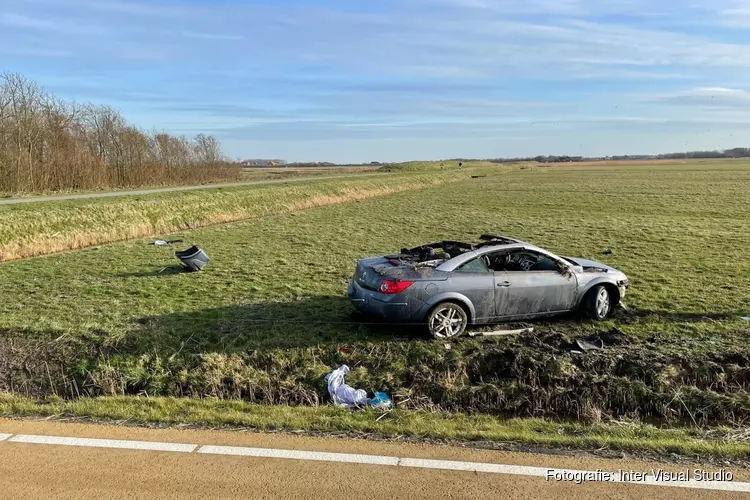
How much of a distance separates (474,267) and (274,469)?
467cm

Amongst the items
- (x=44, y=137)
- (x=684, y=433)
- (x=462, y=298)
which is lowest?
(x=684, y=433)

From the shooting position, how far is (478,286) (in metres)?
8.23

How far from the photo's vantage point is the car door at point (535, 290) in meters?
8.45

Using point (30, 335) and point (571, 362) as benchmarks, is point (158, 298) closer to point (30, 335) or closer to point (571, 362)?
point (30, 335)

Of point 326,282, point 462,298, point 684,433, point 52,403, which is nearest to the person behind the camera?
point 684,433

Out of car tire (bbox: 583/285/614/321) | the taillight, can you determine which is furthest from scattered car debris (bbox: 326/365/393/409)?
car tire (bbox: 583/285/614/321)

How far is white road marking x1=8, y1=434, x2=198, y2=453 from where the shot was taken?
16.3ft

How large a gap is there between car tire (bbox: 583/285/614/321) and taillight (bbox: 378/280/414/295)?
10.8 ft

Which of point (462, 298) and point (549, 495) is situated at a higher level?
point (462, 298)

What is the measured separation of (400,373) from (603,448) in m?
2.92

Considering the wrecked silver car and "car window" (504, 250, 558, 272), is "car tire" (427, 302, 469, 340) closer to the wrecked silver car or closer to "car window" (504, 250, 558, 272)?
the wrecked silver car

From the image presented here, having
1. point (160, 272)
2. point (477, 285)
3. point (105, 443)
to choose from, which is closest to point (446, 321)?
point (477, 285)

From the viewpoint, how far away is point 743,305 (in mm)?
10047

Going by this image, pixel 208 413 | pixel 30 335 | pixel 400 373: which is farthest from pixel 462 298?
pixel 30 335
